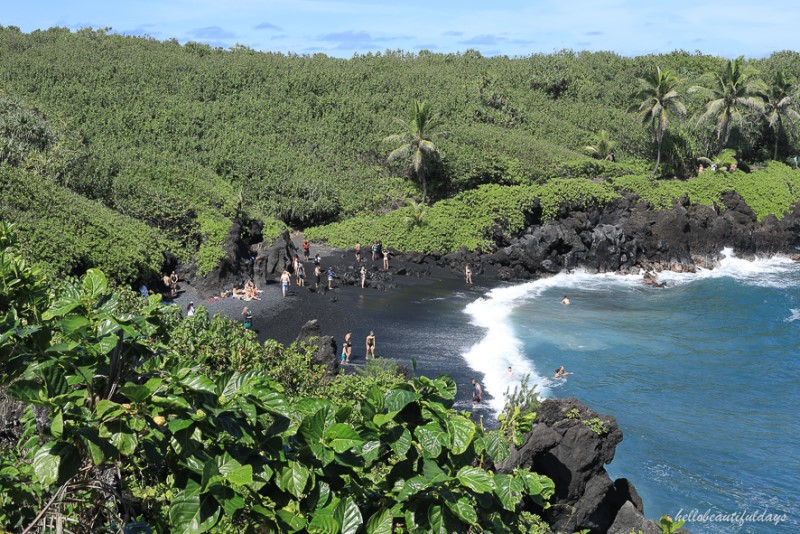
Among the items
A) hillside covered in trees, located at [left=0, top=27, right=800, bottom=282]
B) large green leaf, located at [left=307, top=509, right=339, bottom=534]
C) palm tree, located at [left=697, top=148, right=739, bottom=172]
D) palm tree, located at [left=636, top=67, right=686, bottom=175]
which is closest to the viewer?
large green leaf, located at [left=307, top=509, right=339, bottom=534]

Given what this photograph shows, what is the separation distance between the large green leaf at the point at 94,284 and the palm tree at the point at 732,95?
58.8 m

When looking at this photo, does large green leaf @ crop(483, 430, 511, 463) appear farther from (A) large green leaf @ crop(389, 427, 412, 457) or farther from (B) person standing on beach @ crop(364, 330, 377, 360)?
(B) person standing on beach @ crop(364, 330, 377, 360)

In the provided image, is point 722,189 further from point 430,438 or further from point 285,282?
point 430,438

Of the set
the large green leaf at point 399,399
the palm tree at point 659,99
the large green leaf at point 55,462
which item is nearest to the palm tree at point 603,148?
the palm tree at point 659,99

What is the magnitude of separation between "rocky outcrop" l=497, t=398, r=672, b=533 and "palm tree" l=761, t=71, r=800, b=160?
52.5 meters

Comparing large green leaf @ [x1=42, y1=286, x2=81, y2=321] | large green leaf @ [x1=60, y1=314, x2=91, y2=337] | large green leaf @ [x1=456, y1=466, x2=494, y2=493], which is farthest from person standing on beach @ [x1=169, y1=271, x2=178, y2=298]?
large green leaf @ [x1=456, y1=466, x2=494, y2=493]

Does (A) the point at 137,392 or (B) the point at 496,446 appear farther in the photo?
(B) the point at 496,446

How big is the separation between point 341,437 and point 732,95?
59572mm

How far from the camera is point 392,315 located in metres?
36.6

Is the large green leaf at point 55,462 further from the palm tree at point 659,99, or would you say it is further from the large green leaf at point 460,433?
the palm tree at point 659,99

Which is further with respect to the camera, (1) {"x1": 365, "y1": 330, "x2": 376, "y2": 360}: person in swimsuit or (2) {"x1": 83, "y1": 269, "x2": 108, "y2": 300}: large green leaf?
(1) {"x1": 365, "y1": 330, "x2": 376, "y2": 360}: person in swimsuit

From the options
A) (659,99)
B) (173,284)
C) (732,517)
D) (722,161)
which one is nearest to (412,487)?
(732,517)

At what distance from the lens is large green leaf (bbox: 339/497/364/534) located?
6.07 metres

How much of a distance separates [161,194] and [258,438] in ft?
136
